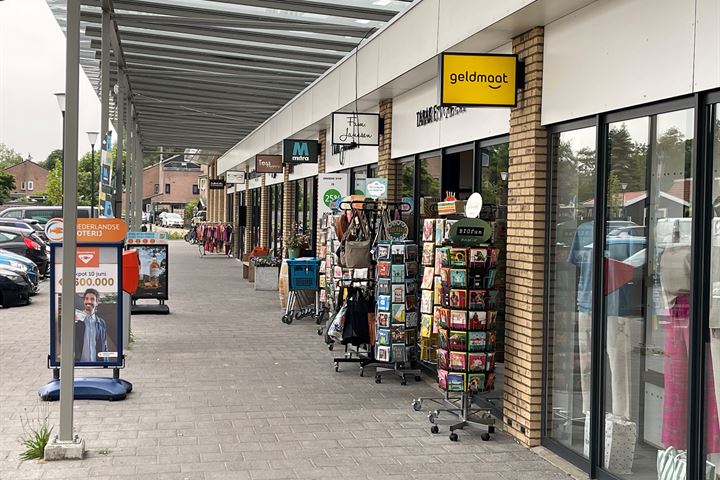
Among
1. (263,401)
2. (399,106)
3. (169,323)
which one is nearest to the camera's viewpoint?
(263,401)

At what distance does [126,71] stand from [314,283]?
15.8 feet

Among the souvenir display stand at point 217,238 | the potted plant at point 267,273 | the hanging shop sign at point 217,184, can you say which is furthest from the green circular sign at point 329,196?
the hanging shop sign at point 217,184

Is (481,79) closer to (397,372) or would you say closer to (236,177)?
(397,372)

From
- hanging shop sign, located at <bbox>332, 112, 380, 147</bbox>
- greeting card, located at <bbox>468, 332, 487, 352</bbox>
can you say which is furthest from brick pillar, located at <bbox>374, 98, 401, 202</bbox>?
greeting card, located at <bbox>468, 332, 487, 352</bbox>

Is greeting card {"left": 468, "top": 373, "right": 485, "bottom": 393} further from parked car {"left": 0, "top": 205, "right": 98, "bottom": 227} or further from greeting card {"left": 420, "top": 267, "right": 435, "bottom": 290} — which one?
parked car {"left": 0, "top": 205, "right": 98, "bottom": 227}

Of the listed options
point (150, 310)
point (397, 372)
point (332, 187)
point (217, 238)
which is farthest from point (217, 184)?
point (397, 372)

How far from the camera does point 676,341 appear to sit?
5316 millimetres

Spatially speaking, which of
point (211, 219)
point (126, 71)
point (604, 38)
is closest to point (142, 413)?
point (604, 38)

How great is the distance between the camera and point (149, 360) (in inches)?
416

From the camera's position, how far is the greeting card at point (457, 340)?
739cm

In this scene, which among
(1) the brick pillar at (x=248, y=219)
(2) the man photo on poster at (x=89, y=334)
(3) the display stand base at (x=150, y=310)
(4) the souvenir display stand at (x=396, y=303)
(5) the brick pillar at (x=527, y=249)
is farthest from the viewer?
(1) the brick pillar at (x=248, y=219)

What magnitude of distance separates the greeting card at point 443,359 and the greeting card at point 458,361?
0.12 ft

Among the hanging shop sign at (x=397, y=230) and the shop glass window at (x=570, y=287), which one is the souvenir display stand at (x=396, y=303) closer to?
the hanging shop sign at (x=397, y=230)

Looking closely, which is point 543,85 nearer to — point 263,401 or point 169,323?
point 263,401
